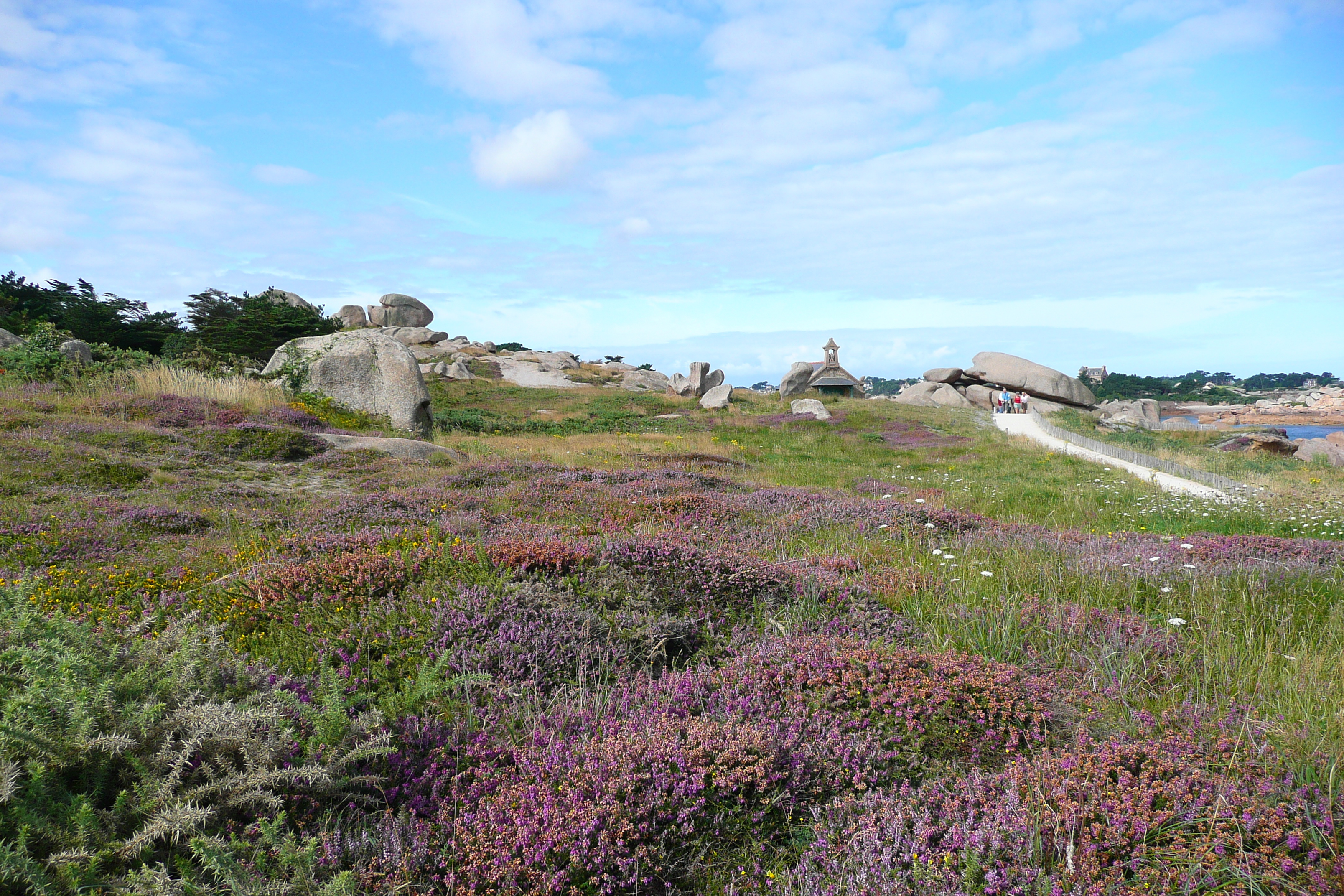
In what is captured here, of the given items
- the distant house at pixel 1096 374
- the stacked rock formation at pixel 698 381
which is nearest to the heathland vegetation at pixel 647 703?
the stacked rock formation at pixel 698 381

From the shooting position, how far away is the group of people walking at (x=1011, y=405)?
4253 centimetres

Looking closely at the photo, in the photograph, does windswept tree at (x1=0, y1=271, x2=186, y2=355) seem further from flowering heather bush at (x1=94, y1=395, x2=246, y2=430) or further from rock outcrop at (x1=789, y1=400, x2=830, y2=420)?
rock outcrop at (x1=789, y1=400, x2=830, y2=420)

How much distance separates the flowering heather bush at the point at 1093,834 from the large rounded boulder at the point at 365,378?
1771 cm

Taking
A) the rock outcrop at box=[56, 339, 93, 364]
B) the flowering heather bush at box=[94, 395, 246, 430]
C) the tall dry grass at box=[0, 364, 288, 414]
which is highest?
the rock outcrop at box=[56, 339, 93, 364]

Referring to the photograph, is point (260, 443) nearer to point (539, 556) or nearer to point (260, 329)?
point (539, 556)

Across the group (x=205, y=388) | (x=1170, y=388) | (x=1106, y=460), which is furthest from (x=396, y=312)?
(x=1170, y=388)

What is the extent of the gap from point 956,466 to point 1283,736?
53.1ft

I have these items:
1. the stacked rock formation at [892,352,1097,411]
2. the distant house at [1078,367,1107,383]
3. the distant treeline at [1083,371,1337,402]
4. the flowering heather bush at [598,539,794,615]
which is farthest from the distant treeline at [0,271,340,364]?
the distant house at [1078,367,1107,383]

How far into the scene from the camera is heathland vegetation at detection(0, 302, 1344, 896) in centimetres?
243

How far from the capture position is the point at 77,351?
19266 mm

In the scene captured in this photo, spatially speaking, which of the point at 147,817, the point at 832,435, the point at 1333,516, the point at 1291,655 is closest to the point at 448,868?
the point at 147,817

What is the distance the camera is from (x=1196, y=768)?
9.22ft

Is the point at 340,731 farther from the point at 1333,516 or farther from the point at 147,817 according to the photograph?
the point at 1333,516

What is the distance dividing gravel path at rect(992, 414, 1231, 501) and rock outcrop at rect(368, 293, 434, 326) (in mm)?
56977
